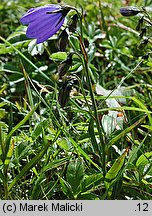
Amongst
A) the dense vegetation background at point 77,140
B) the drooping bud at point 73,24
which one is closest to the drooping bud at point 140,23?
the dense vegetation background at point 77,140

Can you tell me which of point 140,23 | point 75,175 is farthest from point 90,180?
point 140,23

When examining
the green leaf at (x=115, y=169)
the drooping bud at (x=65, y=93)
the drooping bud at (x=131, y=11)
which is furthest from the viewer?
the drooping bud at (x=131, y=11)

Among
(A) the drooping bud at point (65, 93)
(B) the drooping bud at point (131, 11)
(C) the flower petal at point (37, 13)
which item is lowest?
(A) the drooping bud at point (65, 93)

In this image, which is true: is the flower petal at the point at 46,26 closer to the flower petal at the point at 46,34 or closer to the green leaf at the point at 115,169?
the flower petal at the point at 46,34

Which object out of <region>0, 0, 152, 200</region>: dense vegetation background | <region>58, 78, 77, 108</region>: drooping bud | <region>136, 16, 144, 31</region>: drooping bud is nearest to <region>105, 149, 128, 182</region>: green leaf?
<region>0, 0, 152, 200</region>: dense vegetation background

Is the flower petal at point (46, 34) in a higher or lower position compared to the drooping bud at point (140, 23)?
higher

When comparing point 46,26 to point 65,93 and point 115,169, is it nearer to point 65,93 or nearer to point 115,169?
point 65,93

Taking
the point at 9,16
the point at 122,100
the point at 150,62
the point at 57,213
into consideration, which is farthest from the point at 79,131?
the point at 9,16
